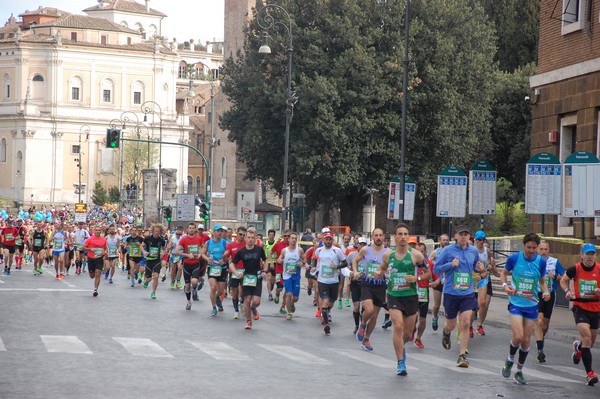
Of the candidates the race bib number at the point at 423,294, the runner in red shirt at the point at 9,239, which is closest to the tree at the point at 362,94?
the runner in red shirt at the point at 9,239

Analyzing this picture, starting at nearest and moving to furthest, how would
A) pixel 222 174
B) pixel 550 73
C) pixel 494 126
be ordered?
pixel 550 73 → pixel 494 126 → pixel 222 174

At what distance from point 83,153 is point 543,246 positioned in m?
122

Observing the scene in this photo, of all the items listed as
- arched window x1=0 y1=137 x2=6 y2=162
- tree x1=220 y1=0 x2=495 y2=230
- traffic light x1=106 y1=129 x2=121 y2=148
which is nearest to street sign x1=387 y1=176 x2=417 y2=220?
tree x1=220 y1=0 x2=495 y2=230

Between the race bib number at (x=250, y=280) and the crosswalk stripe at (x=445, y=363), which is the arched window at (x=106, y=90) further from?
the crosswalk stripe at (x=445, y=363)

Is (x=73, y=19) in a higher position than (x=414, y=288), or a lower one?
higher

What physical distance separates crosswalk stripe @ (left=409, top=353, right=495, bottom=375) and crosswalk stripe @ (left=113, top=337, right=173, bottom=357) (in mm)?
3601

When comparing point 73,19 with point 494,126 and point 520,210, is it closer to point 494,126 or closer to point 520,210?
point 494,126

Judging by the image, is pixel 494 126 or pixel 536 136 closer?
pixel 536 136

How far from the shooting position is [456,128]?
54.8 metres

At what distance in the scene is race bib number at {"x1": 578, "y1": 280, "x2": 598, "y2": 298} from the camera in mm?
15789

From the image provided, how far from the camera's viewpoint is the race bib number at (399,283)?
51.0 feet

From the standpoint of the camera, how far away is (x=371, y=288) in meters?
19.0

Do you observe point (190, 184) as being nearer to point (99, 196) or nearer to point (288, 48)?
point (99, 196)

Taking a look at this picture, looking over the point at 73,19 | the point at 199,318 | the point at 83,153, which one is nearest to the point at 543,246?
the point at 199,318
